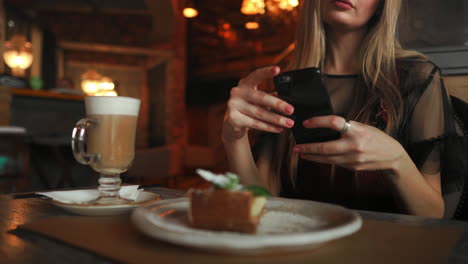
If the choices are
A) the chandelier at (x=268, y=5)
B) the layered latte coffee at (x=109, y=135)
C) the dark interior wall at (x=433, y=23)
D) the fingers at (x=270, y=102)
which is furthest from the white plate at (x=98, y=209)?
the chandelier at (x=268, y=5)

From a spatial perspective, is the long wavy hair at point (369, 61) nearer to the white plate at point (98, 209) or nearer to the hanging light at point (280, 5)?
the white plate at point (98, 209)

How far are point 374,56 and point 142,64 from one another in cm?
892

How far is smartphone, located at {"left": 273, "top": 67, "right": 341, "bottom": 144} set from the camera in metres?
0.91

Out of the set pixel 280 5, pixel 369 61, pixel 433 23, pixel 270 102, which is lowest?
pixel 270 102

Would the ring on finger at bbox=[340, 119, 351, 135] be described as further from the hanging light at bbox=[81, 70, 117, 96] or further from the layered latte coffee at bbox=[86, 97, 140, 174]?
the hanging light at bbox=[81, 70, 117, 96]

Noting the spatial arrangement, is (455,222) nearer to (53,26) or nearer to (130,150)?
(130,150)

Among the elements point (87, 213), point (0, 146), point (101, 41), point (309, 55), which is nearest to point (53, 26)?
point (101, 41)

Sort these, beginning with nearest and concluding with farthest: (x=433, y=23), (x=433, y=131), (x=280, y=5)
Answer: (x=433, y=131) < (x=433, y=23) < (x=280, y=5)

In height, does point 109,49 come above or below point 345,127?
above

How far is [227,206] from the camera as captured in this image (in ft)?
1.80

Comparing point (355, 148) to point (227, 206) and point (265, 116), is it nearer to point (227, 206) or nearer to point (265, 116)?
point (265, 116)

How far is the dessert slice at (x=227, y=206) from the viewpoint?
0.54 metres

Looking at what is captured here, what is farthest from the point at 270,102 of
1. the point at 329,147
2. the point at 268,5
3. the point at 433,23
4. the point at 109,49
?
the point at 109,49

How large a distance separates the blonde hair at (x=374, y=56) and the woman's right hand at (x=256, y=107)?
461 mm
